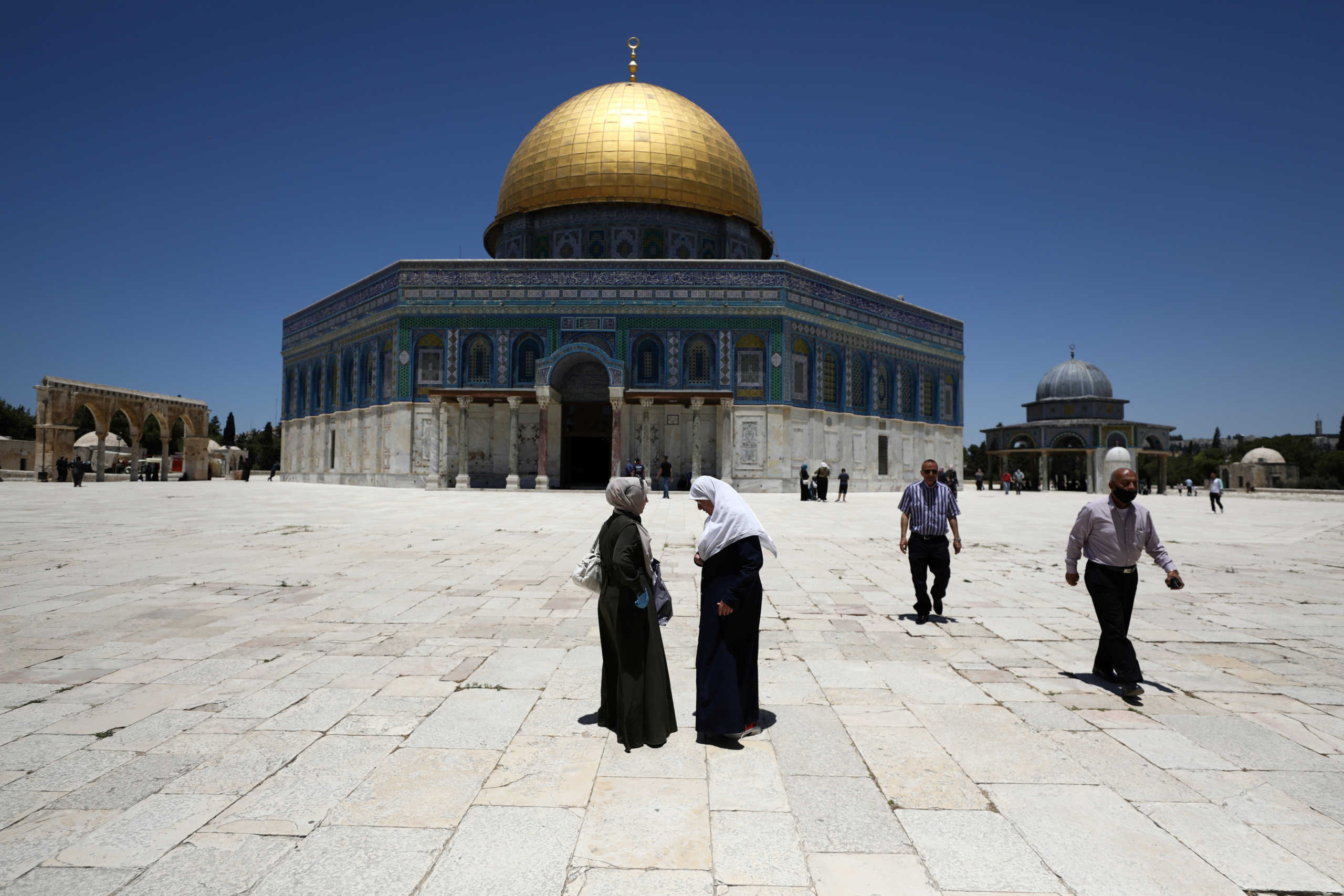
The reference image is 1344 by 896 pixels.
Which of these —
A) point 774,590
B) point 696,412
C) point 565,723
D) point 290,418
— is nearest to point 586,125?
point 696,412

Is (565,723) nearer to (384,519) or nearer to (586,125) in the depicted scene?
(384,519)

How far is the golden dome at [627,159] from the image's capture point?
31.5m

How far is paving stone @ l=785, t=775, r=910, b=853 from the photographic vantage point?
261 cm

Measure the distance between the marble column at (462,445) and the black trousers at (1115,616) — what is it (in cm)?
2523

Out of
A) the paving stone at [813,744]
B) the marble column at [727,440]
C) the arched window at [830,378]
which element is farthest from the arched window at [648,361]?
the paving stone at [813,744]

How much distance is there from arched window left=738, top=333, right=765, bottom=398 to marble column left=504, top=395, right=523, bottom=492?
8396 millimetres

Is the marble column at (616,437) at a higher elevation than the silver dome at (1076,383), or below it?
below

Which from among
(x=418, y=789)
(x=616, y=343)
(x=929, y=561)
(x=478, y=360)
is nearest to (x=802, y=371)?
(x=616, y=343)

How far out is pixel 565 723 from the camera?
3.81m

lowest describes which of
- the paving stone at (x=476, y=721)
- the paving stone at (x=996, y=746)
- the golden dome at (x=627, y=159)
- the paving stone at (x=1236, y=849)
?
the paving stone at (x=1236, y=849)

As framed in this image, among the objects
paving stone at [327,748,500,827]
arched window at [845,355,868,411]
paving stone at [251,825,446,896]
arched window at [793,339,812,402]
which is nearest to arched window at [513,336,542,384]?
arched window at [793,339,812,402]

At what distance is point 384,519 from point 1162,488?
44.3 metres

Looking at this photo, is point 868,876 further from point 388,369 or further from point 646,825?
point 388,369

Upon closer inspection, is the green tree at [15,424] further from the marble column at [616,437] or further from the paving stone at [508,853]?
the paving stone at [508,853]
